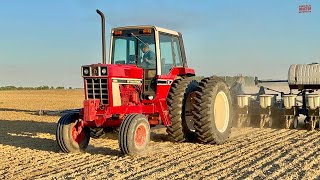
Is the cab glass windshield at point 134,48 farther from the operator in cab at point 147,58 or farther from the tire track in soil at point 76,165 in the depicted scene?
the tire track in soil at point 76,165

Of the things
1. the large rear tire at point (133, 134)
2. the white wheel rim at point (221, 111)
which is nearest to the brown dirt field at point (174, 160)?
the large rear tire at point (133, 134)

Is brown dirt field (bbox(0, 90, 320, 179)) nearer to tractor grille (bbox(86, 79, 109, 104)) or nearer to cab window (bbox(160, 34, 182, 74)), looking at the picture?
tractor grille (bbox(86, 79, 109, 104))

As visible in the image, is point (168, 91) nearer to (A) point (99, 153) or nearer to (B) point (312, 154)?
(A) point (99, 153)

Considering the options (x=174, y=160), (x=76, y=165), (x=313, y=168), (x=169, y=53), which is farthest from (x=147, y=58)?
(x=313, y=168)

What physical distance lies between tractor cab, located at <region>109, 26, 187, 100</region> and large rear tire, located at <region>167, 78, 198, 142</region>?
0.39 meters

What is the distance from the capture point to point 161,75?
9.19 metres

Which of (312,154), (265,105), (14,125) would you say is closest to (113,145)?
(312,154)

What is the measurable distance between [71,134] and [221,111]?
353 cm

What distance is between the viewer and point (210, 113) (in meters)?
9.15

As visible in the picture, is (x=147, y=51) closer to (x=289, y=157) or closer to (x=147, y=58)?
(x=147, y=58)

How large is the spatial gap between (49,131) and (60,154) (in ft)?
15.1

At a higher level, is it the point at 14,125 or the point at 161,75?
the point at 161,75

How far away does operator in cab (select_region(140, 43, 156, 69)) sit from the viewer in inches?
365

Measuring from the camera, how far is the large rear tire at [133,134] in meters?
7.70
